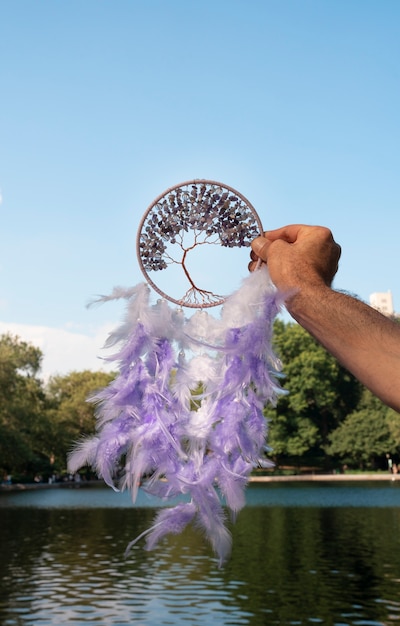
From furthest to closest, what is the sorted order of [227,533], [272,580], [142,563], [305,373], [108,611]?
[305,373]
[142,563]
[272,580]
[108,611]
[227,533]

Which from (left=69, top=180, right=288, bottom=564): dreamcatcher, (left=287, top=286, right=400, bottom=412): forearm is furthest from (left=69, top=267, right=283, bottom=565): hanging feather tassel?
(left=287, top=286, right=400, bottom=412): forearm

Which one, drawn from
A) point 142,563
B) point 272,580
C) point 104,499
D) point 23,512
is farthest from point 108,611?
point 104,499

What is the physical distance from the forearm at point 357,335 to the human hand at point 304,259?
2.1 inches

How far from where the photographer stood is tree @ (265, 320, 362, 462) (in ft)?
223

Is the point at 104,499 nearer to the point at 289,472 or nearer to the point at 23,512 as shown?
the point at 23,512

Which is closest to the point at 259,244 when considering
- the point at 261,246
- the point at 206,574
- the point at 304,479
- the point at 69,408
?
the point at 261,246

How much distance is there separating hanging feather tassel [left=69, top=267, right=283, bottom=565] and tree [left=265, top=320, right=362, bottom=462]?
207ft

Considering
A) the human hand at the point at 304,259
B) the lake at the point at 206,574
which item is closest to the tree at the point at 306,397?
Result: the lake at the point at 206,574

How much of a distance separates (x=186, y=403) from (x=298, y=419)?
223 ft

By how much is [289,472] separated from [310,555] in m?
47.7

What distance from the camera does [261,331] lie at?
254 cm

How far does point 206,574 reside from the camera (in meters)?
18.8

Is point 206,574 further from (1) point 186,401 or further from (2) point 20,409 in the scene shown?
(2) point 20,409

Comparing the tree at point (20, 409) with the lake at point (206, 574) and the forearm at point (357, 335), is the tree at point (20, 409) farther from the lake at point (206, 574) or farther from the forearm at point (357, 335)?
the forearm at point (357, 335)
